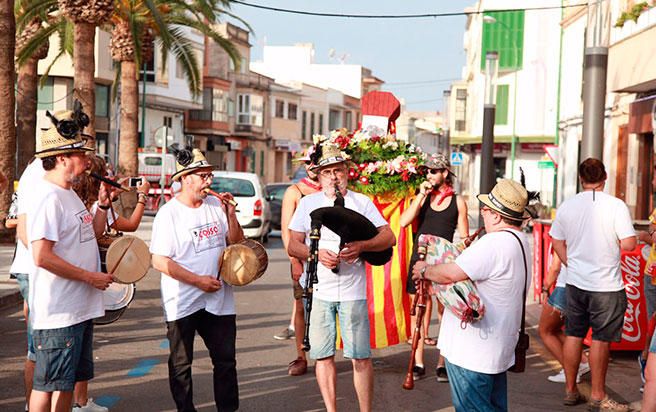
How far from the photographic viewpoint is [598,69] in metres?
12.7

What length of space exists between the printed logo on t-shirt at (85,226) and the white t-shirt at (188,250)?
78 centimetres

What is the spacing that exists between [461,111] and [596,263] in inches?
2600

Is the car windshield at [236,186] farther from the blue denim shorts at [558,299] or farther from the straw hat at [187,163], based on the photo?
the straw hat at [187,163]

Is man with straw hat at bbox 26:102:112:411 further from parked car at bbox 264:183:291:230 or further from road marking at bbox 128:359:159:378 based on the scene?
parked car at bbox 264:183:291:230

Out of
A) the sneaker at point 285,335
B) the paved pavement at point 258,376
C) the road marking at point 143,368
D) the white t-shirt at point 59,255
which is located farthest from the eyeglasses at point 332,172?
the sneaker at point 285,335

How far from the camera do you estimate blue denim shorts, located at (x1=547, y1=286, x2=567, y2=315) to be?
8531mm

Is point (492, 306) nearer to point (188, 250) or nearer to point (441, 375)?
point (188, 250)

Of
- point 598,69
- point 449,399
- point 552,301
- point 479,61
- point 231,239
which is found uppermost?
point 479,61

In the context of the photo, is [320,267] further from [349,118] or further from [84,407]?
[349,118]

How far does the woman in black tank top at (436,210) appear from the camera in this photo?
8.94 m

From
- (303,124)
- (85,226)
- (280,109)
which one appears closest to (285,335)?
(85,226)

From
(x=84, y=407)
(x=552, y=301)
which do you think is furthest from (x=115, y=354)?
(x=552, y=301)

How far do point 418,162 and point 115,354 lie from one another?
3.34 meters

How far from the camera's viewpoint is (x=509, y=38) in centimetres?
5512
